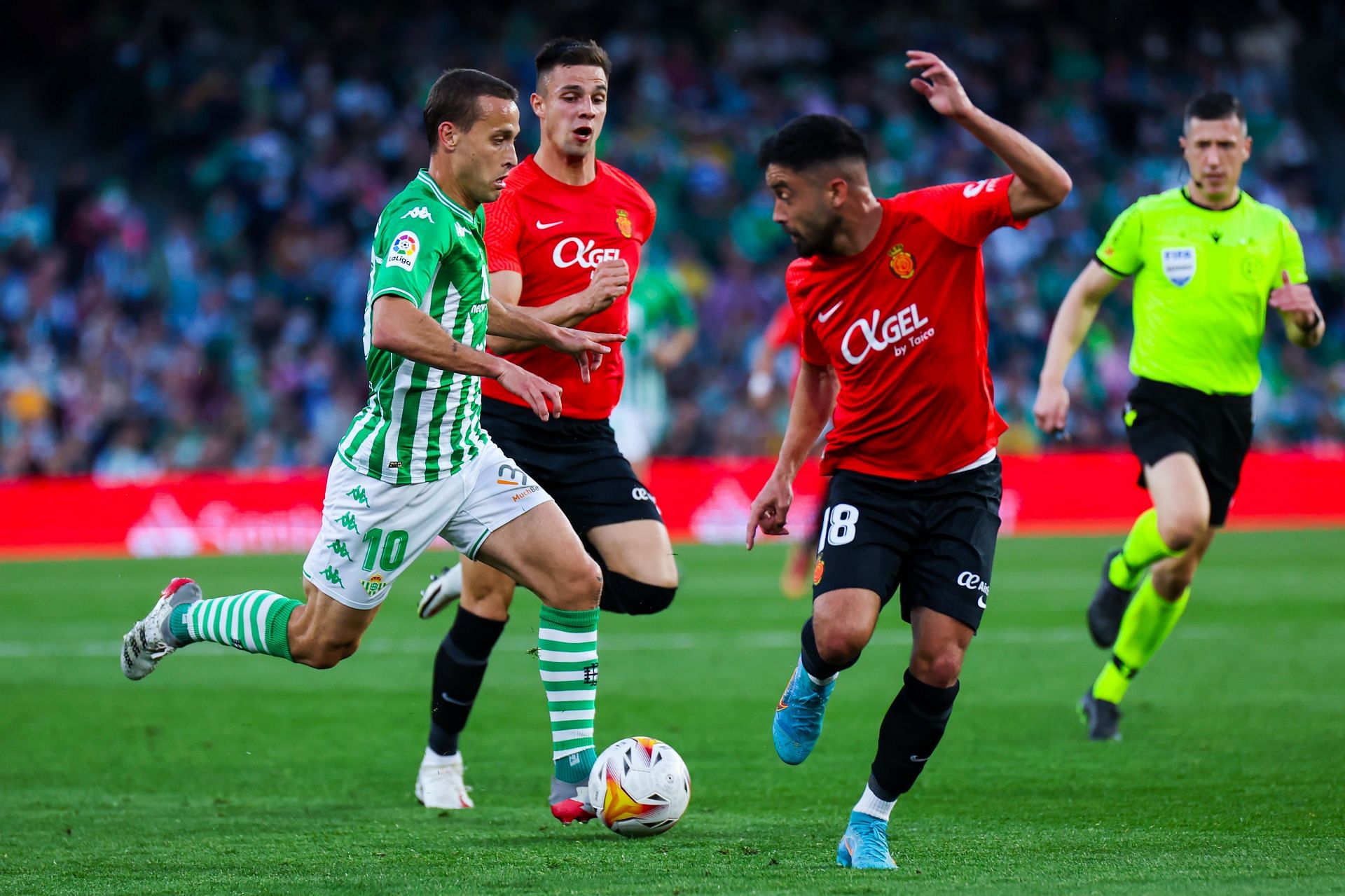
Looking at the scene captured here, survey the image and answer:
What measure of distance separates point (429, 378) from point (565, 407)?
1.06m

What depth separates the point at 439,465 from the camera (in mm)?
5254

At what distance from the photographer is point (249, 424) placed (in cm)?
1920

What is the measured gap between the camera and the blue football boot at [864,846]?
4551mm

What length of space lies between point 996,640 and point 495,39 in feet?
52.8

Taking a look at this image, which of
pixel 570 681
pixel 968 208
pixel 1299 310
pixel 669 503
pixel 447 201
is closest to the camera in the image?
pixel 968 208

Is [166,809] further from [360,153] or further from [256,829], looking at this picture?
[360,153]

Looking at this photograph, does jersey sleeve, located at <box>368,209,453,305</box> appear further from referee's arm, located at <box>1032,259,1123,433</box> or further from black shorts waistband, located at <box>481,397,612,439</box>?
referee's arm, located at <box>1032,259,1123,433</box>

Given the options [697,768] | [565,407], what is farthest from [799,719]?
[565,407]

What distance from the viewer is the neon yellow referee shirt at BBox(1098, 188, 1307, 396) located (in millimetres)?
7426

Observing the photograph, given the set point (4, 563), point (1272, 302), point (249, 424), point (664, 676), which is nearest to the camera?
point (1272, 302)

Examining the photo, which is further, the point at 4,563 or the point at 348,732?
the point at 4,563

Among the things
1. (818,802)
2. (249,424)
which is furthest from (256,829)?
(249,424)

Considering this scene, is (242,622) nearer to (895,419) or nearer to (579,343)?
(579,343)

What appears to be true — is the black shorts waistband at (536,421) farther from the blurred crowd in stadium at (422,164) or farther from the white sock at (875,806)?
the blurred crowd in stadium at (422,164)
